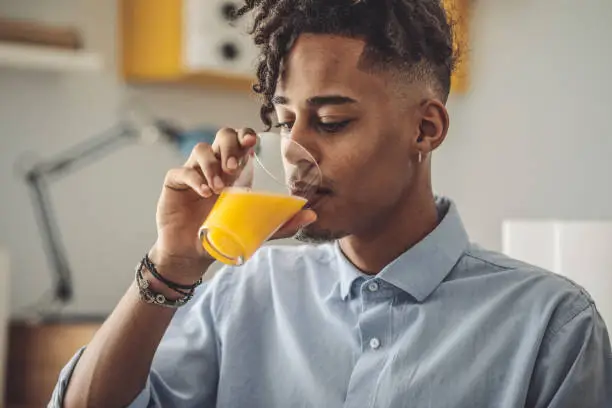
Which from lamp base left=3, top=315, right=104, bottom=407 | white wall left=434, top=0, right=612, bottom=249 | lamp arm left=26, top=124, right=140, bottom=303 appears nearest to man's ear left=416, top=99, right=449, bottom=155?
lamp base left=3, top=315, right=104, bottom=407

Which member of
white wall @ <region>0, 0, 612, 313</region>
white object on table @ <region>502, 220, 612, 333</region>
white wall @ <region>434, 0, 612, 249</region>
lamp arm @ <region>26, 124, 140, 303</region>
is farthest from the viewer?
white wall @ <region>434, 0, 612, 249</region>

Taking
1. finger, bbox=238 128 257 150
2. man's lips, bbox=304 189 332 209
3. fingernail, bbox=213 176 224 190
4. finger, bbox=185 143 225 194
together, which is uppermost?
finger, bbox=238 128 257 150

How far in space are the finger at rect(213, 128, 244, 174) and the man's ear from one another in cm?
31

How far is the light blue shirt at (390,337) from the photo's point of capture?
1209 millimetres

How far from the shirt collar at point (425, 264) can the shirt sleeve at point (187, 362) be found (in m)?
0.21

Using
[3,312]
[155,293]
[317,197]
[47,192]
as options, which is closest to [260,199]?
[317,197]

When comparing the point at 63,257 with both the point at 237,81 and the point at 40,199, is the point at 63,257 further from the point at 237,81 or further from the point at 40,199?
the point at 237,81

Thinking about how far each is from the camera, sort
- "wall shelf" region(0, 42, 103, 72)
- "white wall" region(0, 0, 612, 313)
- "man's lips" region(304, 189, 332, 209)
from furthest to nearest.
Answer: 1. "white wall" region(0, 0, 612, 313)
2. "wall shelf" region(0, 42, 103, 72)
3. "man's lips" region(304, 189, 332, 209)

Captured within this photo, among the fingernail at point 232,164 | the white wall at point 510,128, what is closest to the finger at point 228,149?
the fingernail at point 232,164

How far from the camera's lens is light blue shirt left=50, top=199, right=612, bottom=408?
1209 millimetres

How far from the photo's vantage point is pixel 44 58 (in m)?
2.56

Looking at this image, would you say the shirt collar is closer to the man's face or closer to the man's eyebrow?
the man's face

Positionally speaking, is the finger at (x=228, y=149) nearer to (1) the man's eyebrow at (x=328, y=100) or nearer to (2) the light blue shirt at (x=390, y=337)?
(1) the man's eyebrow at (x=328, y=100)

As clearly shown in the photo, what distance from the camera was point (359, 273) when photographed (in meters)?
1.35
